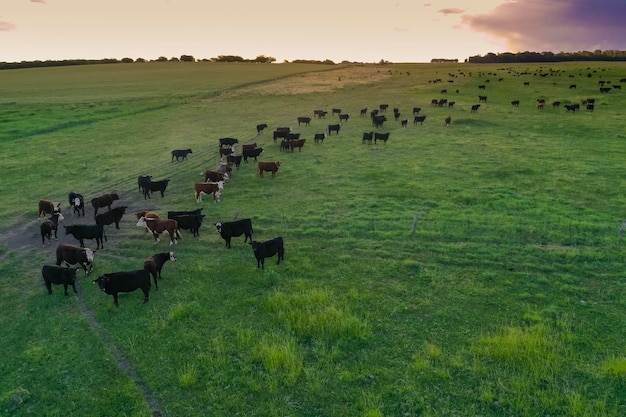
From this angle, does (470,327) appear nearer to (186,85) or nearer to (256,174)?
(256,174)

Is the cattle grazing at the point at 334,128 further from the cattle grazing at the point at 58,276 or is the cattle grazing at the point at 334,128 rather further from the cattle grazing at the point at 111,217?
the cattle grazing at the point at 58,276

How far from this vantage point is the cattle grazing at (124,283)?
12992 millimetres

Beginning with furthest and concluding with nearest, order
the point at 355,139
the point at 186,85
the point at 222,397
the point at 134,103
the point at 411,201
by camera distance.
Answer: the point at 186,85 < the point at 134,103 < the point at 355,139 < the point at 411,201 < the point at 222,397

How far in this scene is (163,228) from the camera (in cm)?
1755

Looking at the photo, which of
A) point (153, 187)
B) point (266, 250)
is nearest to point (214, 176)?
point (153, 187)

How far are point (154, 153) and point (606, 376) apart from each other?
103ft

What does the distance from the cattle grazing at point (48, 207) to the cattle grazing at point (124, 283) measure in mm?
9330

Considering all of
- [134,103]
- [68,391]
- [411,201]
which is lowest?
[68,391]

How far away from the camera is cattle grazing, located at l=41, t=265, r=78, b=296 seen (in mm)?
13648

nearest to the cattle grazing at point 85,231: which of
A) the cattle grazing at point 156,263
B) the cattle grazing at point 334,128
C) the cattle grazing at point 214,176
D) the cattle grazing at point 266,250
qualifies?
the cattle grazing at point 156,263

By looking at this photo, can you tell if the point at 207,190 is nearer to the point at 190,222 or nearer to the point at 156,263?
the point at 190,222

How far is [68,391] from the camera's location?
987 cm

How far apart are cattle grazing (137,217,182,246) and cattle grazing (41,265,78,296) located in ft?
13.7

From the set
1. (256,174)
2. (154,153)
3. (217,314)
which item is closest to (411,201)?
(256,174)
